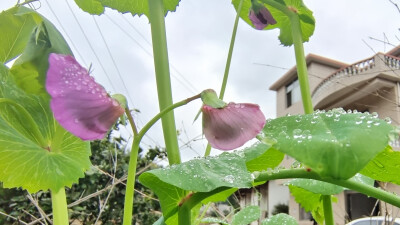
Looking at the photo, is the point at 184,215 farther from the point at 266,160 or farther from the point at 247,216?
the point at 247,216

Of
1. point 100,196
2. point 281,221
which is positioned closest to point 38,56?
point 281,221

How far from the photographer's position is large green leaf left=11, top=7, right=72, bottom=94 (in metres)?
0.27

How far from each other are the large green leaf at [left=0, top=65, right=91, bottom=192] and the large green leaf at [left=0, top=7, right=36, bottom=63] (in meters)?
0.06

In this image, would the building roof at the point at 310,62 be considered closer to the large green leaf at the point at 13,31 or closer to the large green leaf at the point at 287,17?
the large green leaf at the point at 287,17

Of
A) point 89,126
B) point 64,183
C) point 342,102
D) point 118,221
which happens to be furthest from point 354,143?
point 342,102

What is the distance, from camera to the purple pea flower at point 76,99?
211 millimetres

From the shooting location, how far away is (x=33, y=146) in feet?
1.13

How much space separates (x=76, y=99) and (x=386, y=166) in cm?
24

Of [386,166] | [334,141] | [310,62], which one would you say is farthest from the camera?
[310,62]

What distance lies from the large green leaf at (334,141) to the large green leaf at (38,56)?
0.16m

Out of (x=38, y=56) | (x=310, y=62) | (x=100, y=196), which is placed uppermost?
(x=310, y=62)

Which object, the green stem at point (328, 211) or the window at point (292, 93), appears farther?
the window at point (292, 93)

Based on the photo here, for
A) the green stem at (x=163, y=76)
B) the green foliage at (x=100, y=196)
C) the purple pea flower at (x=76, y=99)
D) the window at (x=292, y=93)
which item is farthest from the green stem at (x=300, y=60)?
the window at (x=292, y=93)

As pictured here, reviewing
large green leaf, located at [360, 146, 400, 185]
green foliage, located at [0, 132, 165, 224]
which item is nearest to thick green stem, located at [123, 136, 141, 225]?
large green leaf, located at [360, 146, 400, 185]
